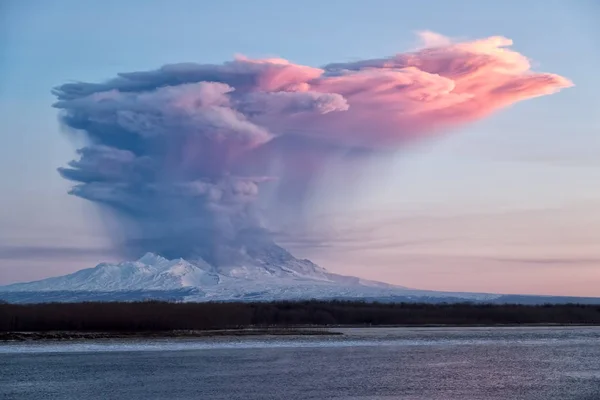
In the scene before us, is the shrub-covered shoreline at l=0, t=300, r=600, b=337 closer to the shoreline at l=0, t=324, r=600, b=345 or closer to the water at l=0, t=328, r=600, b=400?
the shoreline at l=0, t=324, r=600, b=345

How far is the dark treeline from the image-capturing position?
9062 cm

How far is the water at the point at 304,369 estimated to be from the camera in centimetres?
3928

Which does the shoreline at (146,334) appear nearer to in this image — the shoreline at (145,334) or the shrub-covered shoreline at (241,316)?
the shoreline at (145,334)

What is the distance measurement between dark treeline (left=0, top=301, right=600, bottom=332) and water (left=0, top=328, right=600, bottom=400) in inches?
650

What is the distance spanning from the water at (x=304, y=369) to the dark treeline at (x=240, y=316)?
16500mm

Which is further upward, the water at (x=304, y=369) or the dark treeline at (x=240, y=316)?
the dark treeline at (x=240, y=316)

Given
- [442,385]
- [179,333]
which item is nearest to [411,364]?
[442,385]

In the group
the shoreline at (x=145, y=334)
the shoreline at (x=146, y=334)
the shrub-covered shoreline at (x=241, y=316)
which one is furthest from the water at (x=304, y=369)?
the shrub-covered shoreline at (x=241, y=316)

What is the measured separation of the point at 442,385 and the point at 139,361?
21.4 meters

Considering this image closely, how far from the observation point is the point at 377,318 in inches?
4695

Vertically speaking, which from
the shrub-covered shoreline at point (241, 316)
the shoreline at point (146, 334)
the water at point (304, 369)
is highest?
the shrub-covered shoreline at point (241, 316)

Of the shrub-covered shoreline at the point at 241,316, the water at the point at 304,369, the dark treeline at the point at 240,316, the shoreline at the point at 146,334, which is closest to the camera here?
the water at the point at 304,369

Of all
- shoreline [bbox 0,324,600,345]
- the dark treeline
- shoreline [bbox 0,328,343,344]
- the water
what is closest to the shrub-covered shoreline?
the dark treeline

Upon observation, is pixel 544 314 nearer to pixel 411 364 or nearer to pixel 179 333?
pixel 179 333
